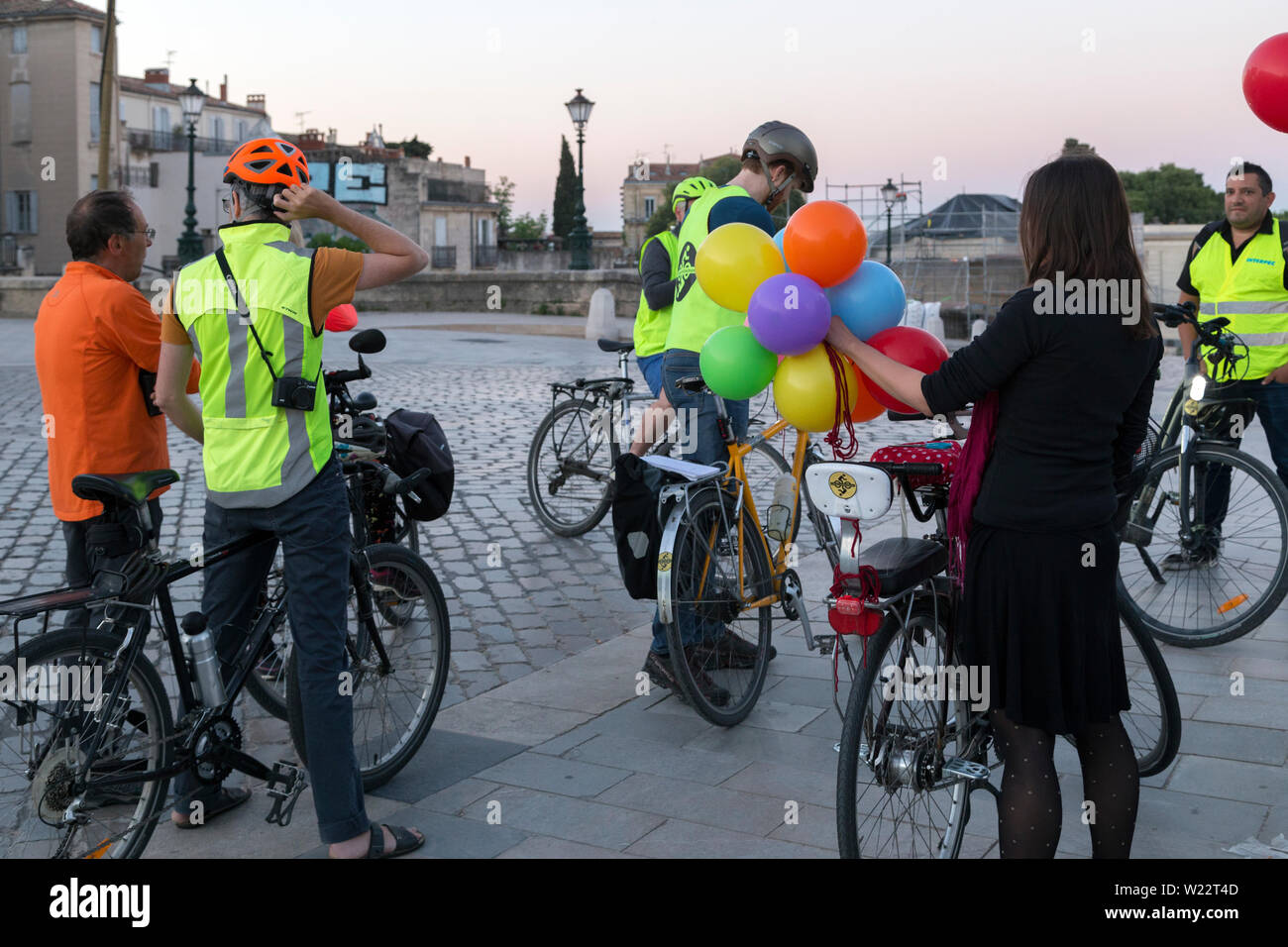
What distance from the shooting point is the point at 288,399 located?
3434mm

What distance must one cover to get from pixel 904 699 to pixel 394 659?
1803 mm

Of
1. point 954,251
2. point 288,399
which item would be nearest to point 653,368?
point 288,399

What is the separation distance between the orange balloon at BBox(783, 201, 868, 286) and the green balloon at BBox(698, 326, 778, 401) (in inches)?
11.6

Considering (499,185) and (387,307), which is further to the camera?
(499,185)

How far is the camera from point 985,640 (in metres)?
3.09

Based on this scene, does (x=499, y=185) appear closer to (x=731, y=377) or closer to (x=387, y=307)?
(x=387, y=307)

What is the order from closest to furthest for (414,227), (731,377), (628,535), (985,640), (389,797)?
(985,640), (731,377), (389,797), (628,535), (414,227)

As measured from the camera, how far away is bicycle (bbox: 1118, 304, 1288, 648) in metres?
5.69

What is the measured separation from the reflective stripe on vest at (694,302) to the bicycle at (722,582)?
35 cm

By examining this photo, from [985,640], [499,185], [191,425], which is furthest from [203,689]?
[499,185]

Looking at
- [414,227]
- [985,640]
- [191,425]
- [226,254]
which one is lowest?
[985,640]

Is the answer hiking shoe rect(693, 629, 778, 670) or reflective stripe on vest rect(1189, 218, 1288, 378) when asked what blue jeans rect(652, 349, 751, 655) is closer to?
hiking shoe rect(693, 629, 778, 670)

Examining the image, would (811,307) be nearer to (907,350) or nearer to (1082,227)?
(907,350)

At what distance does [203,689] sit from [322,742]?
367 millimetres
